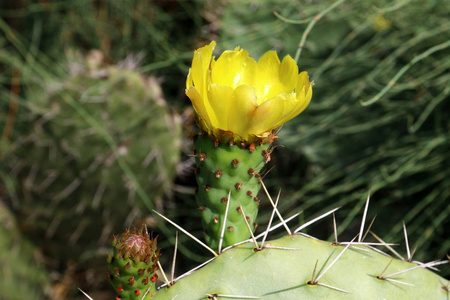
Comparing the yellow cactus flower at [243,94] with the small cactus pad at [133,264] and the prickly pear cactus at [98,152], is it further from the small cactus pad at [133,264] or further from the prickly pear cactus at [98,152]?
the prickly pear cactus at [98,152]

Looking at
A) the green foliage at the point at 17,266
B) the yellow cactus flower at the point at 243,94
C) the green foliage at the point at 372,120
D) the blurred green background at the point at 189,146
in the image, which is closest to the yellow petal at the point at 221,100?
the yellow cactus flower at the point at 243,94

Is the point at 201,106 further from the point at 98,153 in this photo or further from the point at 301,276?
the point at 98,153

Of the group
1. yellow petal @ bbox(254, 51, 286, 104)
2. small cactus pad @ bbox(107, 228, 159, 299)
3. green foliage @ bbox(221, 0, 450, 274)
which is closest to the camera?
small cactus pad @ bbox(107, 228, 159, 299)

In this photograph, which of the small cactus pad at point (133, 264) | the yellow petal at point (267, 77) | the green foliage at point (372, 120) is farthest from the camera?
the green foliage at point (372, 120)

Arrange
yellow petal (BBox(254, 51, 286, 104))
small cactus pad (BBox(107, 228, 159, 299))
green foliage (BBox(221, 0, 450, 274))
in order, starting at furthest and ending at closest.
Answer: green foliage (BBox(221, 0, 450, 274)) → yellow petal (BBox(254, 51, 286, 104)) → small cactus pad (BBox(107, 228, 159, 299))

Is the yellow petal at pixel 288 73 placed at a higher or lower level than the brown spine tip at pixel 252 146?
higher

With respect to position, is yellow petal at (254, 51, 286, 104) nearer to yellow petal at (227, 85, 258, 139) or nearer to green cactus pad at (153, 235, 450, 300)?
yellow petal at (227, 85, 258, 139)

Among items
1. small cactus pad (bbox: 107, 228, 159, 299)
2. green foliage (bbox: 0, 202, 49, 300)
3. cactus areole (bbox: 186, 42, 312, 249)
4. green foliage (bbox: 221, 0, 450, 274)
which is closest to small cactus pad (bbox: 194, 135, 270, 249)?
cactus areole (bbox: 186, 42, 312, 249)

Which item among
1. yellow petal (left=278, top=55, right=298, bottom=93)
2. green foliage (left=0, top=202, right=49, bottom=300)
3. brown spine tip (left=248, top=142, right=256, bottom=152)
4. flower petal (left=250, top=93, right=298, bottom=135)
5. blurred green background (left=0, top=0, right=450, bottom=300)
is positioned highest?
yellow petal (left=278, top=55, right=298, bottom=93)
